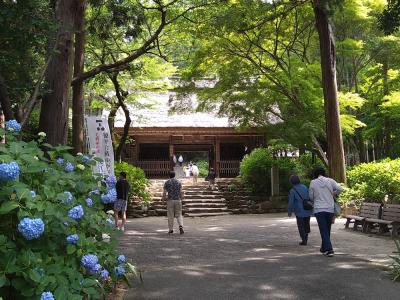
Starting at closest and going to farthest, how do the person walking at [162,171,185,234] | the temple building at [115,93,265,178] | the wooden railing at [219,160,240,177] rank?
the person walking at [162,171,185,234] < the temple building at [115,93,265,178] < the wooden railing at [219,160,240,177]

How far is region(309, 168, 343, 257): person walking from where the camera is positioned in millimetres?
8312

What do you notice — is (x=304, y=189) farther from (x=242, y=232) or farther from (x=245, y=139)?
(x=245, y=139)

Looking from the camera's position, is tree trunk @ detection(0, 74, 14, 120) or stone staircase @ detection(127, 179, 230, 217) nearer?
tree trunk @ detection(0, 74, 14, 120)

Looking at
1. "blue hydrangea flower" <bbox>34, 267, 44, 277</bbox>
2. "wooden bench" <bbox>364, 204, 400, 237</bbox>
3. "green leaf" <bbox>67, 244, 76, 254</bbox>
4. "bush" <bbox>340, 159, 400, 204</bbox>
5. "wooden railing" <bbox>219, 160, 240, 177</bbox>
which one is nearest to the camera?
"blue hydrangea flower" <bbox>34, 267, 44, 277</bbox>

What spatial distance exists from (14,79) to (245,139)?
2249 centimetres

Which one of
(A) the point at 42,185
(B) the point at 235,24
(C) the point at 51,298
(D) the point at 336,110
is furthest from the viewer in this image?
(D) the point at 336,110

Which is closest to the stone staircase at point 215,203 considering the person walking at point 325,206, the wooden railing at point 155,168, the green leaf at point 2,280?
the wooden railing at point 155,168

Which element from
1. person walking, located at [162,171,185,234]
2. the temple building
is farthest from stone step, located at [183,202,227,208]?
person walking, located at [162,171,185,234]

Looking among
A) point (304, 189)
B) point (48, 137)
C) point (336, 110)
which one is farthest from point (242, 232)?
point (48, 137)

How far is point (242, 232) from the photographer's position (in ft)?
43.4

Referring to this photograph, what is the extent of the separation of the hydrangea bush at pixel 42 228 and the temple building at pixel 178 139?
2108cm

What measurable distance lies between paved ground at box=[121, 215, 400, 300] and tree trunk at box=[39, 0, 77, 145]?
2633 millimetres

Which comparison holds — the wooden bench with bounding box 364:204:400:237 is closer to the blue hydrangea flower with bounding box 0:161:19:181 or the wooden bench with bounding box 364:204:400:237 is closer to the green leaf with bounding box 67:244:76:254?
the green leaf with bounding box 67:244:76:254

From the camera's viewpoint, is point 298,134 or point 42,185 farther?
point 298,134
